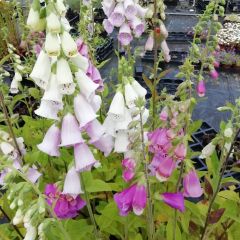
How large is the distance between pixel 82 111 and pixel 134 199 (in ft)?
1.20

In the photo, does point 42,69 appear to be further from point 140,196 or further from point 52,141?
point 140,196

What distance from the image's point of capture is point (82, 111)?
1097mm

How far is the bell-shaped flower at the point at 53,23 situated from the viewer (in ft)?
3.12

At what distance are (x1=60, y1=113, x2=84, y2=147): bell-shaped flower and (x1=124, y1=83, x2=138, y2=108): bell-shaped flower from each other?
23 cm

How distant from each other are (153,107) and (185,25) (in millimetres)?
6066

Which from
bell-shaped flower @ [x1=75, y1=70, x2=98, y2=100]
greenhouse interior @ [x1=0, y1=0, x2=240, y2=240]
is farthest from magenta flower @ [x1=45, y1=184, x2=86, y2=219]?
bell-shaped flower @ [x1=75, y1=70, x2=98, y2=100]

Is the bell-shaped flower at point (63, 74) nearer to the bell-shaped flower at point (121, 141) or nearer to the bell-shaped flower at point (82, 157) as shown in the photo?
the bell-shaped flower at point (82, 157)

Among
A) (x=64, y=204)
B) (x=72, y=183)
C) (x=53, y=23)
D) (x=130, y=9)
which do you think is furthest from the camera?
(x=130, y=9)

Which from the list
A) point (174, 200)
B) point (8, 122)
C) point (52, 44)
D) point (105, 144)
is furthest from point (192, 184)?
point (8, 122)

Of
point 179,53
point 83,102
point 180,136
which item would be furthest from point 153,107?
point 179,53

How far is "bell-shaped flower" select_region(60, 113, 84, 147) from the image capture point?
1.10m

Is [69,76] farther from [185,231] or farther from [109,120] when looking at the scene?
[185,231]

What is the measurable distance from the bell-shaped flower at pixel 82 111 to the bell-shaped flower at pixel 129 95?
0.64ft

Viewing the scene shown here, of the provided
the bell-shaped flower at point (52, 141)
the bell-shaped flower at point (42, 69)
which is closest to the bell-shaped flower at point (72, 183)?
the bell-shaped flower at point (52, 141)
